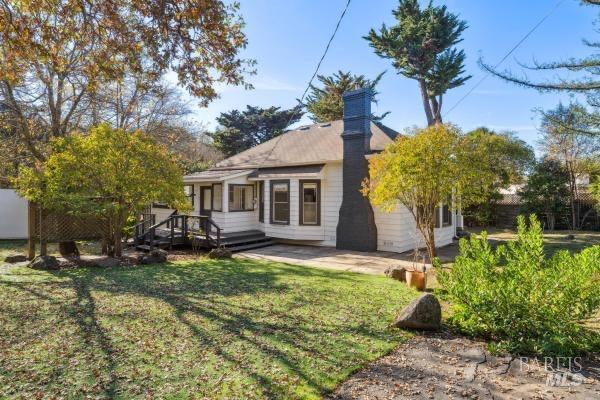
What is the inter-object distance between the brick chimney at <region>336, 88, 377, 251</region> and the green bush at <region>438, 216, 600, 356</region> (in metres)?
7.83

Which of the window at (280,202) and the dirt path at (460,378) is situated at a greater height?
the window at (280,202)

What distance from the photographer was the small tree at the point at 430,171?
8.89 meters

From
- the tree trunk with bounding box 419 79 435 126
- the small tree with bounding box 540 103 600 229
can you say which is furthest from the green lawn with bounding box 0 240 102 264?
the small tree with bounding box 540 103 600 229

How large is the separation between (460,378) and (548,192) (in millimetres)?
20857

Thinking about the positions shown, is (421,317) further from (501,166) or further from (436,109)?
(436,109)

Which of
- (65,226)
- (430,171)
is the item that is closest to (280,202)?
(430,171)

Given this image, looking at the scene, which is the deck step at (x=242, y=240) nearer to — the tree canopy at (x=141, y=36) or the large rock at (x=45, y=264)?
the large rock at (x=45, y=264)

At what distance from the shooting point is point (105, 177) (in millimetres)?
9172

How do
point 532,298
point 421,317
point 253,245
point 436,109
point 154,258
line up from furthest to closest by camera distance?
point 436,109, point 253,245, point 154,258, point 421,317, point 532,298

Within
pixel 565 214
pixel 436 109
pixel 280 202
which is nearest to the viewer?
pixel 280 202

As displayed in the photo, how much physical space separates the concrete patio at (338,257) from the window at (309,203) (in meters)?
1.07

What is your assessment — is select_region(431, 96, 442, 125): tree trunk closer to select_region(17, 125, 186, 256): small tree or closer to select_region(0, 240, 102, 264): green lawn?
select_region(17, 125, 186, 256): small tree

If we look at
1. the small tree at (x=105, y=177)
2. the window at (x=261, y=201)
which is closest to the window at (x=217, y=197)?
the window at (x=261, y=201)

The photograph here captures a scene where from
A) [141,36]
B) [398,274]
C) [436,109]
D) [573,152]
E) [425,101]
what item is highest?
[425,101]
